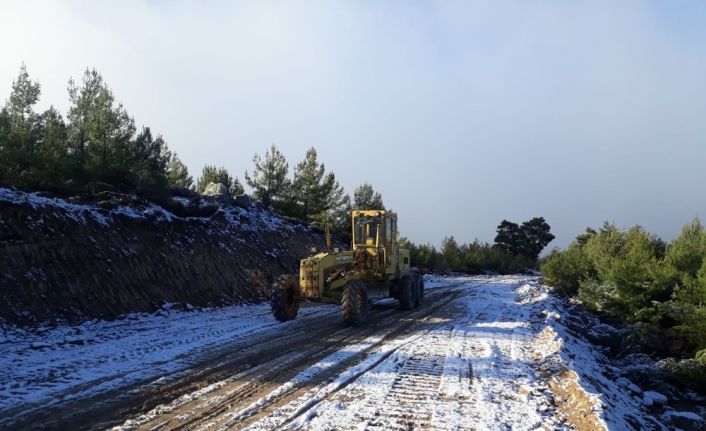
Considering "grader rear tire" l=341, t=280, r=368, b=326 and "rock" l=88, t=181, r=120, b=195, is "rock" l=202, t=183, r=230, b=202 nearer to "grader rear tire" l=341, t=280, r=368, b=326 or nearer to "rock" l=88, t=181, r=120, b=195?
"rock" l=88, t=181, r=120, b=195

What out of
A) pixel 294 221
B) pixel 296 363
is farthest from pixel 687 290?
pixel 294 221

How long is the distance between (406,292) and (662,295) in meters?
7.28

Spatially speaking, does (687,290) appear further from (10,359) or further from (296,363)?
(10,359)

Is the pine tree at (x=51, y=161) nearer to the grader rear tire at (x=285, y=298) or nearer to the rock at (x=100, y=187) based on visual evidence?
the rock at (x=100, y=187)

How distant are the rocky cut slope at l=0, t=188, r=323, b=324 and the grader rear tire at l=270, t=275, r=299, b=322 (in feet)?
11.6

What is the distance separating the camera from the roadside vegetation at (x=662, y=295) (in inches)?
457

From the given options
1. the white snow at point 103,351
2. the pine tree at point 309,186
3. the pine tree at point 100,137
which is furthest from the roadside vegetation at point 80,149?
the pine tree at point 309,186

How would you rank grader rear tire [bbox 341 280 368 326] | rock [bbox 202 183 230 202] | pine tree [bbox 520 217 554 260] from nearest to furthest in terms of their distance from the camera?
grader rear tire [bbox 341 280 368 326] < rock [bbox 202 183 230 202] < pine tree [bbox 520 217 554 260]

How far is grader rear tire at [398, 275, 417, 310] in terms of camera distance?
15758mm

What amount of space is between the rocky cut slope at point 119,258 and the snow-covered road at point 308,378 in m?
0.96

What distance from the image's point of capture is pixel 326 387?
7.06m

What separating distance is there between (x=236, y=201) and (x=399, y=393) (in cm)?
1849

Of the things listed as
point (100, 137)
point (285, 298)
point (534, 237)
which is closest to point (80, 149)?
point (100, 137)

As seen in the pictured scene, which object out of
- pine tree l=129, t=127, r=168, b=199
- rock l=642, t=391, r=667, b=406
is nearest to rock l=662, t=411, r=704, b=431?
rock l=642, t=391, r=667, b=406
